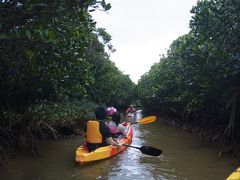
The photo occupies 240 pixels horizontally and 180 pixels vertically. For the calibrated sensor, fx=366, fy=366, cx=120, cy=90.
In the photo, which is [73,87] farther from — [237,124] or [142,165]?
[237,124]

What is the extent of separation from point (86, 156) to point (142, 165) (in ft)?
5.37

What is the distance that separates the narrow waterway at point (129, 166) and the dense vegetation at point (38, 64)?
2.05 feet

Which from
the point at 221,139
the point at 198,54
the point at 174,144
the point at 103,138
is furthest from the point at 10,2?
the point at 174,144

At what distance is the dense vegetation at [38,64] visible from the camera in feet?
18.5

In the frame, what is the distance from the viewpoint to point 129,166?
9.64 m

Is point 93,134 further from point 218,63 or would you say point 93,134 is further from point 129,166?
point 218,63

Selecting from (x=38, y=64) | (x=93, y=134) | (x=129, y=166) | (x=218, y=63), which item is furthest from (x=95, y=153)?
(x=218, y=63)

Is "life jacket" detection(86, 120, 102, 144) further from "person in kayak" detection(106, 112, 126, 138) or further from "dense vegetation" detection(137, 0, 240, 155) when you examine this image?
"dense vegetation" detection(137, 0, 240, 155)

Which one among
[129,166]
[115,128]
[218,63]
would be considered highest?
[218,63]

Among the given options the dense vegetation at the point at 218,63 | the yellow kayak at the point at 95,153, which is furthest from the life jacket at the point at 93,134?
the dense vegetation at the point at 218,63

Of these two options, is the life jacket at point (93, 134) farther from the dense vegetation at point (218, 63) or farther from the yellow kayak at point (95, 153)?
the dense vegetation at point (218, 63)

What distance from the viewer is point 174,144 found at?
14000 mm

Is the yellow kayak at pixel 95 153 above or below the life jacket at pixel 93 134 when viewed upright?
below

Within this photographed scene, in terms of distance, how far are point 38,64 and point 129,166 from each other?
139 inches
